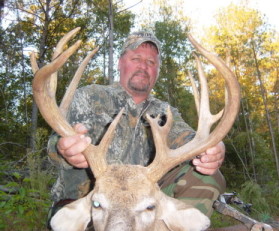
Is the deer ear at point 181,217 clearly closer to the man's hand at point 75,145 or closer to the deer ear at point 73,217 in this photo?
the deer ear at point 73,217

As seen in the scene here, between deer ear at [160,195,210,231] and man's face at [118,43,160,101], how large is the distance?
2200mm

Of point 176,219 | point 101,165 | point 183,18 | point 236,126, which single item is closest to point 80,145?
point 101,165

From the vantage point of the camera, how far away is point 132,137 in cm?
448

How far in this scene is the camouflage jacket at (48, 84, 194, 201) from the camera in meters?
3.97

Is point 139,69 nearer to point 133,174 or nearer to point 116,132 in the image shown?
point 116,132

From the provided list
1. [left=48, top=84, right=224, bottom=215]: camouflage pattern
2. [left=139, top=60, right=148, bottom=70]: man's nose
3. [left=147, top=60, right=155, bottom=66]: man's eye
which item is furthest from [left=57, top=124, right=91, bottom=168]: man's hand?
[left=147, top=60, right=155, bottom=66]: man's eye

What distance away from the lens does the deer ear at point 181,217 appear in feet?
10.3

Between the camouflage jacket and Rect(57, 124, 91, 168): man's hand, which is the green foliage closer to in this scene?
the camouflage jacket

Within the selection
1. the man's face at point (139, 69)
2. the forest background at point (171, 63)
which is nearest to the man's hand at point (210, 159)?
the man's face at point (139, 69)

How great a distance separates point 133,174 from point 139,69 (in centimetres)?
249

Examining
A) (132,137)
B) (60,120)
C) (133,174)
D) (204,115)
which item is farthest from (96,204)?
(132,137)

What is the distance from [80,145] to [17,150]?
12.7m

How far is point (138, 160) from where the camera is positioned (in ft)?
14.3

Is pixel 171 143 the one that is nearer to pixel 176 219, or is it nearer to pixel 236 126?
pixel 176 219
